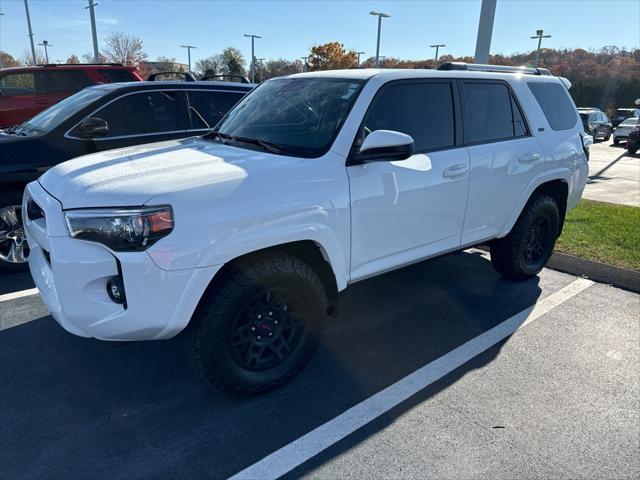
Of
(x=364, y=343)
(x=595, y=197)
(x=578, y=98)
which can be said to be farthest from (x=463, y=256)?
(x=578, y=98)

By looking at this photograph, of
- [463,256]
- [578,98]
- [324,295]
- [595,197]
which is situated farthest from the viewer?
[578,98]

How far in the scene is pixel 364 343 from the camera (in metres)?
3.59

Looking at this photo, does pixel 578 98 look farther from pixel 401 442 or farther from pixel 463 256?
pixel 401 442

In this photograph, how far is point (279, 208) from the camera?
2.63 metres

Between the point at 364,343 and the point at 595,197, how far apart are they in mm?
8492

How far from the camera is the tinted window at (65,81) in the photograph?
9000 millimetres

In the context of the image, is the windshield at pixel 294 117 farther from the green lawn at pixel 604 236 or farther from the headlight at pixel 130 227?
the green lawn at pixel 604 236

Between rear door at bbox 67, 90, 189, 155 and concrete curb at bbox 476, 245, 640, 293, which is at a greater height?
rear door at bbox 67, 90, 189, 155

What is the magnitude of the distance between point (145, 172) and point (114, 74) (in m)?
7.77

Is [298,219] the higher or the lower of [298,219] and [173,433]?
the higher

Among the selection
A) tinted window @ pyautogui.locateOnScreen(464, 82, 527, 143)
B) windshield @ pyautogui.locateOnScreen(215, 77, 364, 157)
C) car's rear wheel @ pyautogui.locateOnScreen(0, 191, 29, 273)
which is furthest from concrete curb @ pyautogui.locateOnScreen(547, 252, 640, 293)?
car's rear wheel @ pyautogui.locateOnScreen(0, 191, 29, 273)

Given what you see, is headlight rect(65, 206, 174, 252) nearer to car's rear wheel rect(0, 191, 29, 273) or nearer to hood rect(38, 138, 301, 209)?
hood rect(38, 138, 301, 209)

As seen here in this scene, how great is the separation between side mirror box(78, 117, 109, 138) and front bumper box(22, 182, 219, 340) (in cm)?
246

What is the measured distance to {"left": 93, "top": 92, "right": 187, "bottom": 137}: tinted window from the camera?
5160 millimetres
